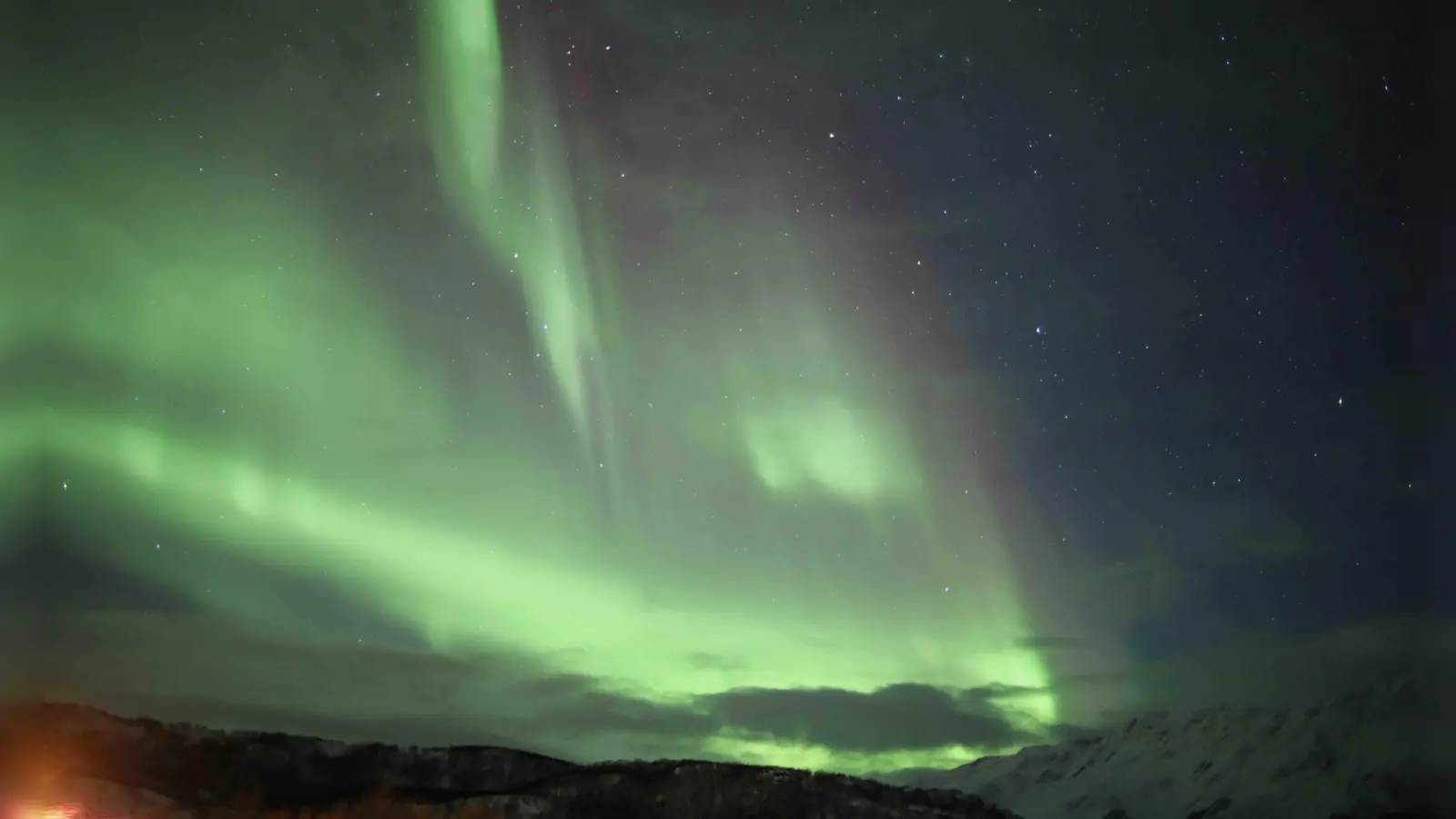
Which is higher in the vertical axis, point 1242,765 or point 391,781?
point 391,781

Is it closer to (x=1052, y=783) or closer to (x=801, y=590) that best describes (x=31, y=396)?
(x=801, y=590)

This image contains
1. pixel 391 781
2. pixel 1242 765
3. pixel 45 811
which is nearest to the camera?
pixel 45 811

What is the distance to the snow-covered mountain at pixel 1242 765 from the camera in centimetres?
907

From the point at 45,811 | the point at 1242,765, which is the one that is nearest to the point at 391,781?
the point at 45,811

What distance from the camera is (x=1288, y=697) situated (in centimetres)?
920

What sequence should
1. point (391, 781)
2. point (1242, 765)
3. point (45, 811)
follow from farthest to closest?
point (391, 781), point (1242, 765), point (45, 811)

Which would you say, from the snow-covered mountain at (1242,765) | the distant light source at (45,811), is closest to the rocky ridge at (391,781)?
the distant light source at (45,811)

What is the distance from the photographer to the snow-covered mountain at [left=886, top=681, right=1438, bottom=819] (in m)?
9.07

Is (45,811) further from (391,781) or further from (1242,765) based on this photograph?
(1242,765)

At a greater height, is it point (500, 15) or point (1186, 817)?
point (500, 15)

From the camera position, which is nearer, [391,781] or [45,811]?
[45,811]

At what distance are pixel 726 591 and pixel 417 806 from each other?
3.27 m

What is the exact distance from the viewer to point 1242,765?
9.26m

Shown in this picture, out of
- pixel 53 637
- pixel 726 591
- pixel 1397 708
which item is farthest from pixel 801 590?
pixel 53 637
